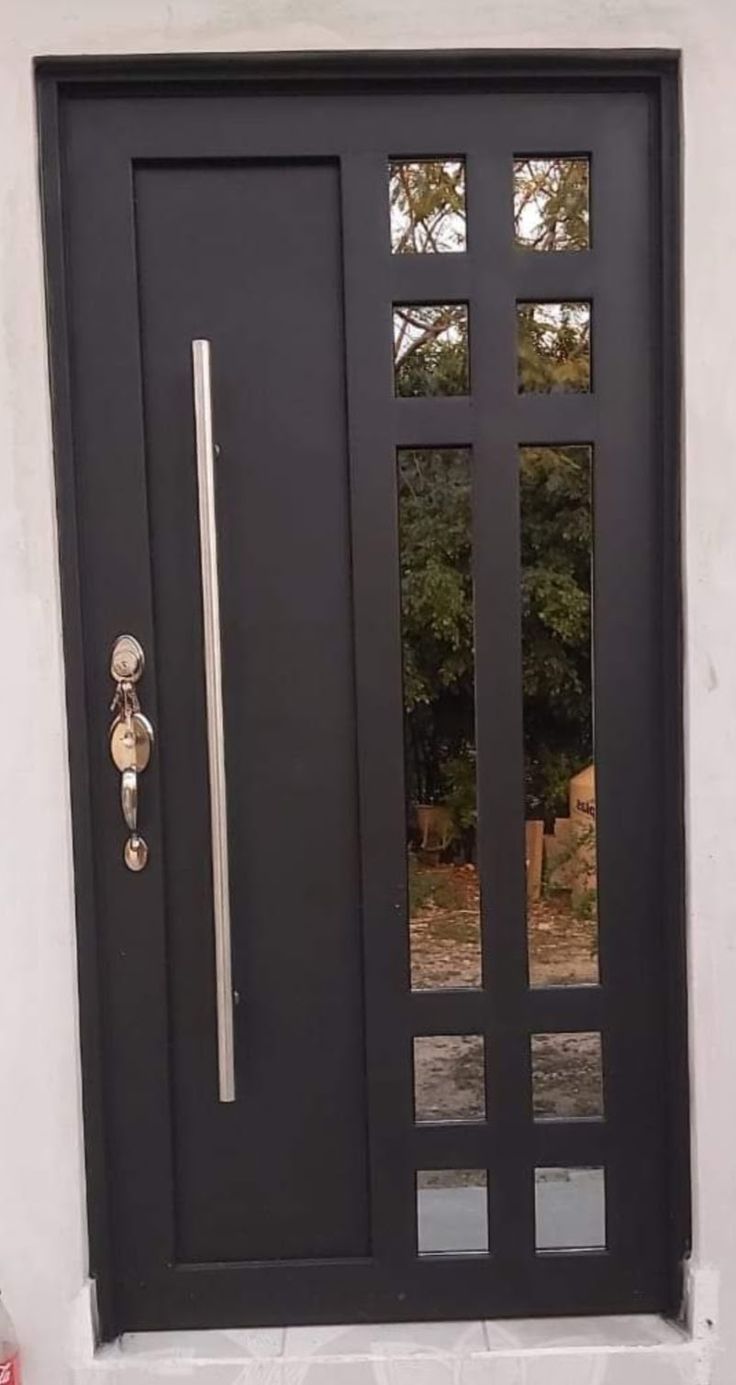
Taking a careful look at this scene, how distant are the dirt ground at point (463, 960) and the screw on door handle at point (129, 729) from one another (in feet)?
1.55

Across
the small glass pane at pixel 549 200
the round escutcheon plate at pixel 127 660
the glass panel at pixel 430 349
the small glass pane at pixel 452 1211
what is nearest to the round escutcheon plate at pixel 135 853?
the round escutcheon plate at pixel 127 660

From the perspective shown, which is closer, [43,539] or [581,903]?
[43,539]

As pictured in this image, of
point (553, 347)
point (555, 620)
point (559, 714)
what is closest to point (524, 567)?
point (555, 620)

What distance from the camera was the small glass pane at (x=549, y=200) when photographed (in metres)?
1.85

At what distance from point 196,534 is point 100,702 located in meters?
0.31

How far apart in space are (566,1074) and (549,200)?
142 centimetres

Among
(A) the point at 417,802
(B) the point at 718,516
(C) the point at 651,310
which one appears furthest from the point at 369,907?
(C) the point at 651,310

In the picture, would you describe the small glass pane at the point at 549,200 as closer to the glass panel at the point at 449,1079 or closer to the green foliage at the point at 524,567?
the green foliage at the point at 524,567

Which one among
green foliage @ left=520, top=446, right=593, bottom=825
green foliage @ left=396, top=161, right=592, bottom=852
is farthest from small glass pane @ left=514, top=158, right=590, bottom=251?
green foliage @ left=520, top=446, right=593, bottom=825

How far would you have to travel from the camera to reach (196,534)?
6.14 feet

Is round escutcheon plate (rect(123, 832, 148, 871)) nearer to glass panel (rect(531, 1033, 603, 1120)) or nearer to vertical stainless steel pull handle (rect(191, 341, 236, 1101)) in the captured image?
vertical stainless steel pull handle (rect(191, 341, 236, 1101))

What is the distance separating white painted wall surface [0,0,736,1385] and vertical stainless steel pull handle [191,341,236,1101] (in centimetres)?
23

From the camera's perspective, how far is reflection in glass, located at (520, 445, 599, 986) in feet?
6.24

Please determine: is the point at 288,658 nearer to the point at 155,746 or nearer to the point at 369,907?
the point at 155,746
